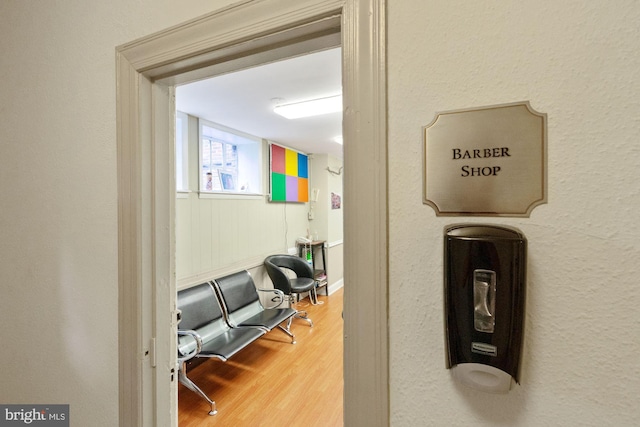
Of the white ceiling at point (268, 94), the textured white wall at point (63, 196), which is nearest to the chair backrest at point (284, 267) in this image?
the white ceiling at point (268, 94)

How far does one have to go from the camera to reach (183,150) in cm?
288

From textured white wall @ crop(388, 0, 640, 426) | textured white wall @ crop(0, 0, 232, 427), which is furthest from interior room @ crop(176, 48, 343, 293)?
textured white wall @ crop(388, 0, 640, 426)

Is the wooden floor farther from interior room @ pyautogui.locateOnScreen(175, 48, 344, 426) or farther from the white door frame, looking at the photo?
the white door frame

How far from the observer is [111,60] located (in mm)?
917

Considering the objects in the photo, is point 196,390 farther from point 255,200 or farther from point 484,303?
point 484,303

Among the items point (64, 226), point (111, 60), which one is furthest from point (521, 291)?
point (64, 226)

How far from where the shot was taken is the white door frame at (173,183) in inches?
22.2

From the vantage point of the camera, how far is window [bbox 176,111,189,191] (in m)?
2.86

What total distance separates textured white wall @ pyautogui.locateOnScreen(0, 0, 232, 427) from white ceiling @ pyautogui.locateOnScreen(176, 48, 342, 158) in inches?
33.6

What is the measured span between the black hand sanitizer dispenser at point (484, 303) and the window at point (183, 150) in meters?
2.84

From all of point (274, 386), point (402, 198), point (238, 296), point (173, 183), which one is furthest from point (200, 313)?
point (402, 198)

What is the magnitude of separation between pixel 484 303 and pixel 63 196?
4.23 feet

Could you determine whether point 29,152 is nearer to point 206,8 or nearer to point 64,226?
point 64,226

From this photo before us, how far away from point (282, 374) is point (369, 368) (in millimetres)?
2514
